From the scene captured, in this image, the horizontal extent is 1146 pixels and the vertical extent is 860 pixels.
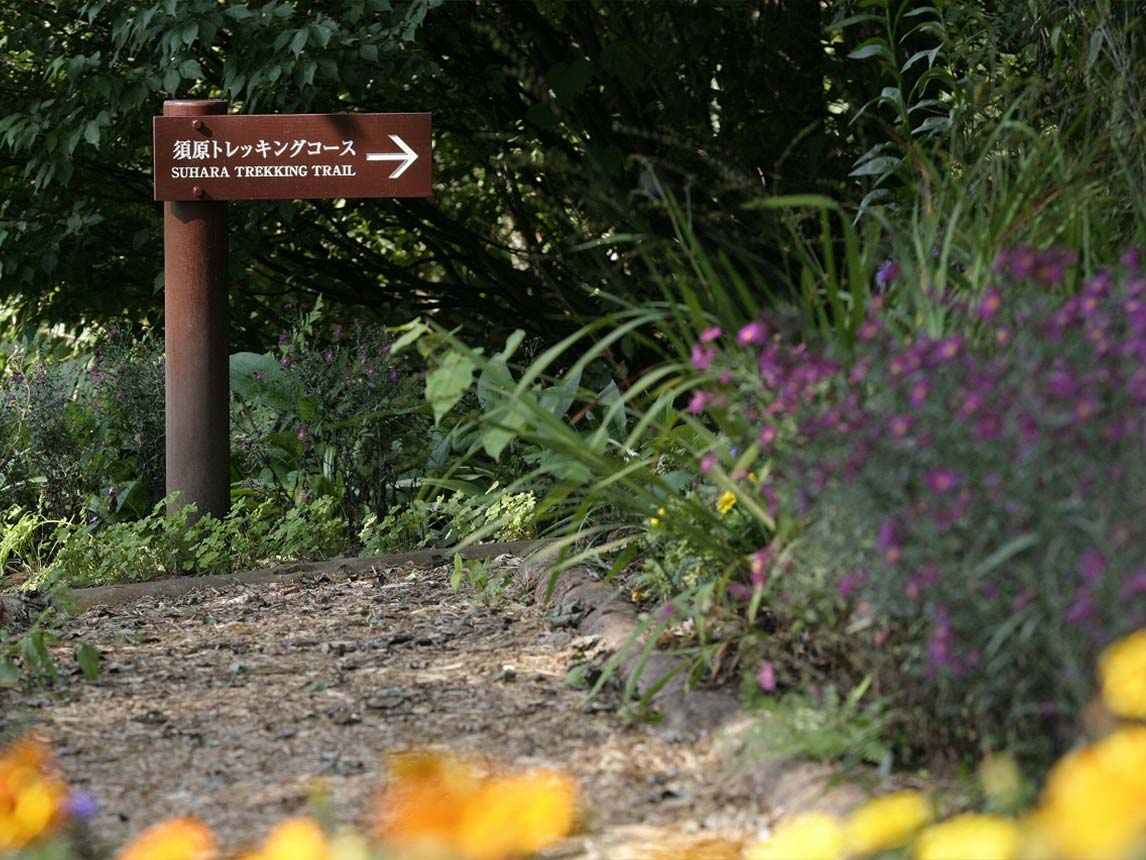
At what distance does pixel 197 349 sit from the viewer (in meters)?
5.24

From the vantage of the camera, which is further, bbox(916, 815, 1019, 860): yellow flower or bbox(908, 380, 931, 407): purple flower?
bbox(908, 380, 931, 407): purple flower

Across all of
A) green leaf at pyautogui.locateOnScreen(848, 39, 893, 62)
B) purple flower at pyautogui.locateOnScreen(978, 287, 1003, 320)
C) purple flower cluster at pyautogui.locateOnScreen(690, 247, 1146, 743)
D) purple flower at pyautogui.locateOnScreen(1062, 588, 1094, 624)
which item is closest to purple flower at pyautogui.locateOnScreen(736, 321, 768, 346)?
purple flower cluster at pyautogui.locateOnScreen(690, 247, 1146, 743)

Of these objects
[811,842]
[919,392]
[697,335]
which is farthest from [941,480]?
[697,335]

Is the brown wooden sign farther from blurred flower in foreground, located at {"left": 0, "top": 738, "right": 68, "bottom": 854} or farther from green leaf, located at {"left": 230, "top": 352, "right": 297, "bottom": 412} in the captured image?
blurred flower in foreground, located at {"left": 0, "top": 738, "right": 68, "bottom": 854}

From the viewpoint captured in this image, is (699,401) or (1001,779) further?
(699,401)

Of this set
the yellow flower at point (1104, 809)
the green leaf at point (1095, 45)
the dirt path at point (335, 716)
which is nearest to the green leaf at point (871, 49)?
the green leaf at point (1095, 45)

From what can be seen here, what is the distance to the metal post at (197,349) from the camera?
17.0ft

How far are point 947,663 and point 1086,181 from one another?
173 centimetres

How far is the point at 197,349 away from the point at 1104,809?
4.38 metres

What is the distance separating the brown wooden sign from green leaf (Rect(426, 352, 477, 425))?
2.43 metres

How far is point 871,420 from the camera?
2268 millimetres

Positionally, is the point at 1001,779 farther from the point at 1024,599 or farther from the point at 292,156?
the point at 292,156

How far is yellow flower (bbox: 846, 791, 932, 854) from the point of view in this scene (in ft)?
5.27

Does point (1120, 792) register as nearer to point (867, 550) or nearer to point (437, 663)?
point (867, 550)
